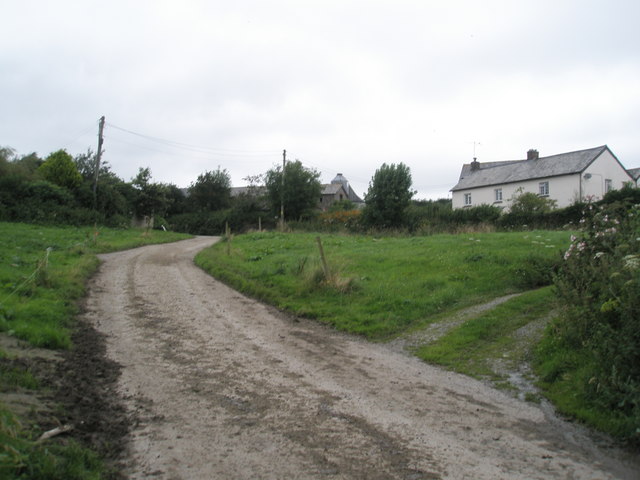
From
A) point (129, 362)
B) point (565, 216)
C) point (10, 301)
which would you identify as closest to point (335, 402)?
point (129, 362)

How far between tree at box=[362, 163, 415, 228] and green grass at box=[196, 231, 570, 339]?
73.1 feet

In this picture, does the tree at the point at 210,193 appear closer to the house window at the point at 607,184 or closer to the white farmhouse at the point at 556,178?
the white farmhouse at the point at 556,178

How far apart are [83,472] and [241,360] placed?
3.86 m

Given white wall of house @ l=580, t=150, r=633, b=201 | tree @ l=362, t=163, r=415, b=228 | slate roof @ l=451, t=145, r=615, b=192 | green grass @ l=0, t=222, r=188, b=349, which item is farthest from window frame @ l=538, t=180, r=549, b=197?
green grass @ l=0, t=222, r=188, b=349

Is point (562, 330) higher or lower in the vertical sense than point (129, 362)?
higher

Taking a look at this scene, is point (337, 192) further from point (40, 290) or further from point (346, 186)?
point (40, 290)

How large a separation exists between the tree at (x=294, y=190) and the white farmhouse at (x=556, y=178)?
1712cm

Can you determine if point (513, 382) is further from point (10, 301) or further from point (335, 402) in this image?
point (10, 301)

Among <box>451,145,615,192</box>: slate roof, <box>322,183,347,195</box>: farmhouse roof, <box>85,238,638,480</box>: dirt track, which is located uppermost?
<box>322,183,347,195</box>: farmhouse roof

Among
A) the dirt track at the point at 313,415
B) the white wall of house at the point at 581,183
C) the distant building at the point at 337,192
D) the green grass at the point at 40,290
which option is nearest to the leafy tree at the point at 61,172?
the green grass at the point at 40,290

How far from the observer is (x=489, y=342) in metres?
8.63

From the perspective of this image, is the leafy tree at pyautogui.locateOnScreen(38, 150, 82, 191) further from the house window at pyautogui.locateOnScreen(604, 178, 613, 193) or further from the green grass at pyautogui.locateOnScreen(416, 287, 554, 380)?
the house window at pyautogui.locateOnScreen(604, 178, 613, 193)

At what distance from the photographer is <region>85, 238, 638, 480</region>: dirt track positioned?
4.40 metres

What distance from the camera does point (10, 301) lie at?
9523 mm
